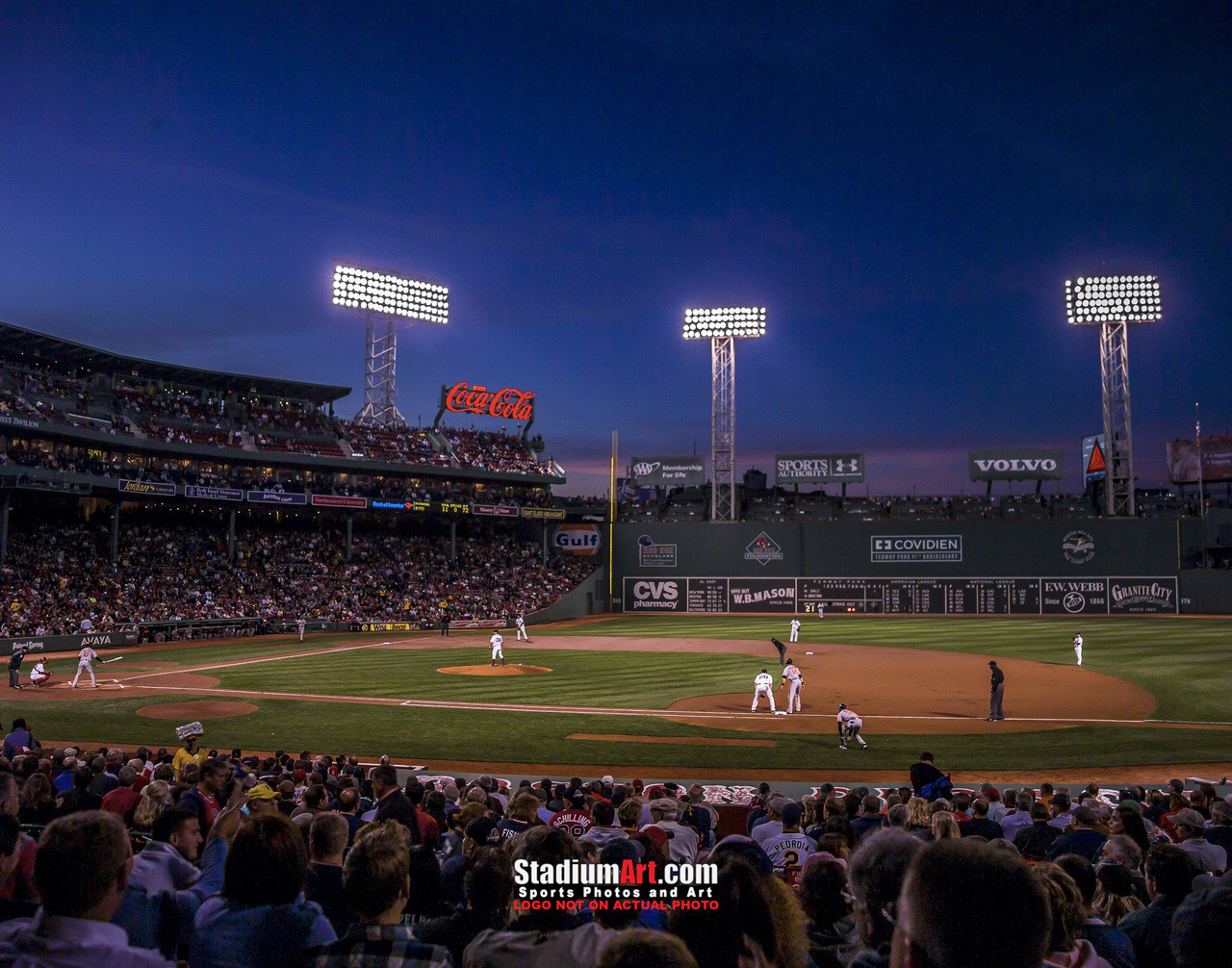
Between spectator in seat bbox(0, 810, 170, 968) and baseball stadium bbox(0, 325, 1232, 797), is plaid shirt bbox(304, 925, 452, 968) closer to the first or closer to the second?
spectator in seat bbox(0, 810, 170, 968)

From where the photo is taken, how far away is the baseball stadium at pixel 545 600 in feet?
62.9

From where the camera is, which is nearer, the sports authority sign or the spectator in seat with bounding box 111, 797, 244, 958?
the spectator in seat with bounding box 111, 797, 244, 958

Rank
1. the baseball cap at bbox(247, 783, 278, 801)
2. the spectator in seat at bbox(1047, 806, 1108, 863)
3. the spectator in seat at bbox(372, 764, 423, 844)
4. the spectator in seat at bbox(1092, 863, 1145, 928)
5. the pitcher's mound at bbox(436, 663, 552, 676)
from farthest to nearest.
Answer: the pitcher's mound at bbox(436, 663, 552, 676)
the baseball cap at bbox(247, 783, 278, 801)
the spectator in seat at bbox(372, 764, 423, 844)
the spectator in seat at bbox(1047, 806, 1108, 863)
the spectator in seat at bbox(1092, 863, 1145, 928)

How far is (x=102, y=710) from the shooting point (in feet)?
72.3

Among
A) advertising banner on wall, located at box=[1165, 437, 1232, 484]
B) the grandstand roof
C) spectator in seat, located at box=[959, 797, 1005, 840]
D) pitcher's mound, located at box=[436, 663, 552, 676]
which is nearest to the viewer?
spectator in seat, located at box=[959, 797, 1005, 840]

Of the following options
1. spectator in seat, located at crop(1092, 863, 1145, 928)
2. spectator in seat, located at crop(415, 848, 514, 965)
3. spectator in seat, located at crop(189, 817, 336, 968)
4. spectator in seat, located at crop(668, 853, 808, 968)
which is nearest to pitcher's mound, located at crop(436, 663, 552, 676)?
spectator in seat, located at crop(1092, 863, 1145, 928)

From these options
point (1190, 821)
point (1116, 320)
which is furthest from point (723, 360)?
point (1190, 821)

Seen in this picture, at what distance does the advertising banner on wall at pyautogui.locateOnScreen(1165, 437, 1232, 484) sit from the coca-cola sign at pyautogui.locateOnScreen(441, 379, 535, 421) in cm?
5111

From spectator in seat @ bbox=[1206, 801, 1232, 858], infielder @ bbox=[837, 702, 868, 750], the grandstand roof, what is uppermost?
the grandstand roof

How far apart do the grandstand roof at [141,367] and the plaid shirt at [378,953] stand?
5208cm

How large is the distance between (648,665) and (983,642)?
1819 cm

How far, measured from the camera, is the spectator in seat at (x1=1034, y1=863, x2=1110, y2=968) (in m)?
3.42

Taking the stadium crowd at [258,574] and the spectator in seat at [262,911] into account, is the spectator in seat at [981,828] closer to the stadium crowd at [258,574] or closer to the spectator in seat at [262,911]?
the spectator in seat at [262,911]

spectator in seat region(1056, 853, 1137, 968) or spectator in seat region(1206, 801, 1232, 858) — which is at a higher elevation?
spectator in seat region(1056, 853, 1137, 968)
